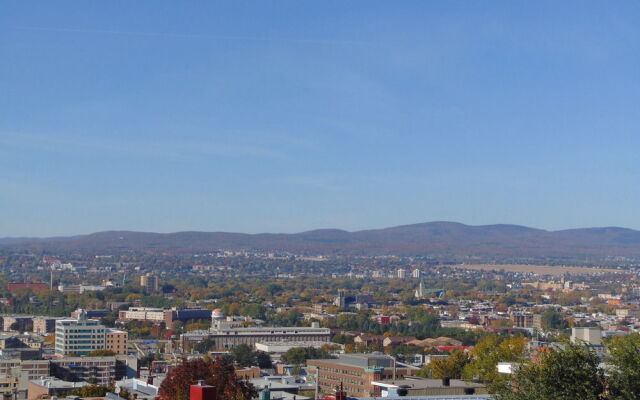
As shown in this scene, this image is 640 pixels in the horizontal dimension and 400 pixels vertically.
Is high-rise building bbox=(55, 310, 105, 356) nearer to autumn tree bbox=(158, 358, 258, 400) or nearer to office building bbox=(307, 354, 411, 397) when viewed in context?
office building bbox=(307, 354, 411, 397)

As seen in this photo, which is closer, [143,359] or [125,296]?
[143,359]

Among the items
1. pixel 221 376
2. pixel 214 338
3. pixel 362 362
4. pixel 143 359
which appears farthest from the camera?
pixel 214 338

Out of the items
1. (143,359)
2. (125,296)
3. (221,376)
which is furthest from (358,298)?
(221,376)

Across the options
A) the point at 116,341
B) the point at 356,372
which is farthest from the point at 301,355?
the point at 356,372

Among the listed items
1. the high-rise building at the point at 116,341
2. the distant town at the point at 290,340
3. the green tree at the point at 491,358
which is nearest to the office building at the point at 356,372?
the distant town at the point at 290,340

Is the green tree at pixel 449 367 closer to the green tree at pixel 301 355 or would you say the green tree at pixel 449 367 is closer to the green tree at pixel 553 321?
the green tree at pixel 301 355

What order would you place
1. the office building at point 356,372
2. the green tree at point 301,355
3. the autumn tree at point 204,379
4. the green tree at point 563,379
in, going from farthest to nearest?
1. the green tree at point 301,355
2. the office building at point 356,372
3. the autumn tree at point 204,379
4. the green tree at point 563,379

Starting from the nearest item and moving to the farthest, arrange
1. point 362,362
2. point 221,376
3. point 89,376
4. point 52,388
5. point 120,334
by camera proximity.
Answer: point 221,376
point 52,388
point 362,362
point 89,376
point 120,334

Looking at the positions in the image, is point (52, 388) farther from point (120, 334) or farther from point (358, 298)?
point (358, 298)
